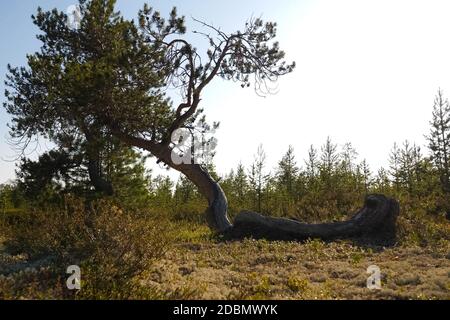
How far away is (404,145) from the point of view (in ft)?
118

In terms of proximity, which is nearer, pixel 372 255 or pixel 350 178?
pixel 372 255

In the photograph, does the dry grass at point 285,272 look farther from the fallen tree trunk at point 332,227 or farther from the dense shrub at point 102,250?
the fallen tree trunk at point 332,227

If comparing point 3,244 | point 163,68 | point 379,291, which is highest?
point 163,68

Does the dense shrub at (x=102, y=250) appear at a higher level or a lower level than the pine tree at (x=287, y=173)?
lower

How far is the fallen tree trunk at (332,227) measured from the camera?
12.9 m

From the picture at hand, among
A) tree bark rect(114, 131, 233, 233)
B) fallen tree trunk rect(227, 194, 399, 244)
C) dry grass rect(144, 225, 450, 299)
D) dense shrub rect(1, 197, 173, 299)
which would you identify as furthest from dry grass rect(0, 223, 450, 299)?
tree bark rect(114, 131, 233, 233)

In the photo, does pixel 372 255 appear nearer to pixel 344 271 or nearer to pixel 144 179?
pixel 344 271

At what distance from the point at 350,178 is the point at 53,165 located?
20.0 meters

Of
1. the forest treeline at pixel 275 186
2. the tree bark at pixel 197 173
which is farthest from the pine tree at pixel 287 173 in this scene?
the tree bark at pixel 197 173

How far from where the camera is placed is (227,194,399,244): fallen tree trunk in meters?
12.9

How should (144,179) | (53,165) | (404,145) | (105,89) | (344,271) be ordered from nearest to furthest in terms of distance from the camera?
(344,271), (105,89), (53,165), (144,179), (404,145)

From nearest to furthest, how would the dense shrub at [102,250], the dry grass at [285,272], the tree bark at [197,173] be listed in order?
the dense shrub at [102,250] < the dry grass at [285,272] < the tree bark at [197,173]

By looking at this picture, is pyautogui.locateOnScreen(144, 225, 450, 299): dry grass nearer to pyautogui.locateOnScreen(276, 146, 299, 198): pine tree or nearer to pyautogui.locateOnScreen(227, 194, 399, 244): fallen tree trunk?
pyautogui.locateOnScreen(227, 194, 399, 244): fallen tree trunk

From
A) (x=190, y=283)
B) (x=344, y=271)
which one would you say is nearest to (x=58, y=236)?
(x=190, y=283)
